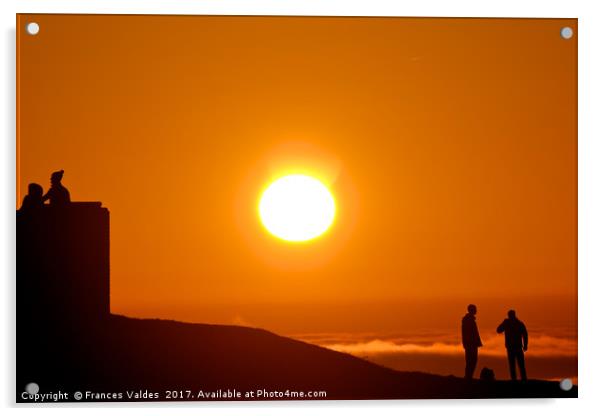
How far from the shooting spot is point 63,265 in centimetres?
465

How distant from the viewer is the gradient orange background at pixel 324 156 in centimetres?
466

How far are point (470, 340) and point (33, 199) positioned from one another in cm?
233

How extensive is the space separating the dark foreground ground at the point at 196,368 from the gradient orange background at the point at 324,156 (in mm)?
119

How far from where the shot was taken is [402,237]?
15.5 ft

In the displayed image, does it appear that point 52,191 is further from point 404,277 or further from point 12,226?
point 404,277

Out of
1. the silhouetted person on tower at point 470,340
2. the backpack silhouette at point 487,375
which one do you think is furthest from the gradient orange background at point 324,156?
the backpack silhouette at point 487,375

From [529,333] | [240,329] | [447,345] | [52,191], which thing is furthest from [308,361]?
[52,191]

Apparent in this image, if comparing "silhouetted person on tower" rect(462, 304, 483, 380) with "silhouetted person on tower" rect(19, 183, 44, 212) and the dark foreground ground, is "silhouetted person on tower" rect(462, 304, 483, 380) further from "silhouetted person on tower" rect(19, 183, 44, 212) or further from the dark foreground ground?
"silhouetted person on tower" rect(19, 183, 44, 212)

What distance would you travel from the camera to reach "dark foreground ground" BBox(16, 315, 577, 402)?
4621 millimetres

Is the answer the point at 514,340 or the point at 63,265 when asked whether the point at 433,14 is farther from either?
the point at 63,265

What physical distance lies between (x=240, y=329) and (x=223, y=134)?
3.27 ft

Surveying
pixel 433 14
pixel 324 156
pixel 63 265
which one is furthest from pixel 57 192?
pixel 433 14

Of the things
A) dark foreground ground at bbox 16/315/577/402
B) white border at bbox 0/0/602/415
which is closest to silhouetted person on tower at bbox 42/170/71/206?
white border at bbox 0/0/602/415

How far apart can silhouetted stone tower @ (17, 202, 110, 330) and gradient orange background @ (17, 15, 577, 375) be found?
3.4 inches
